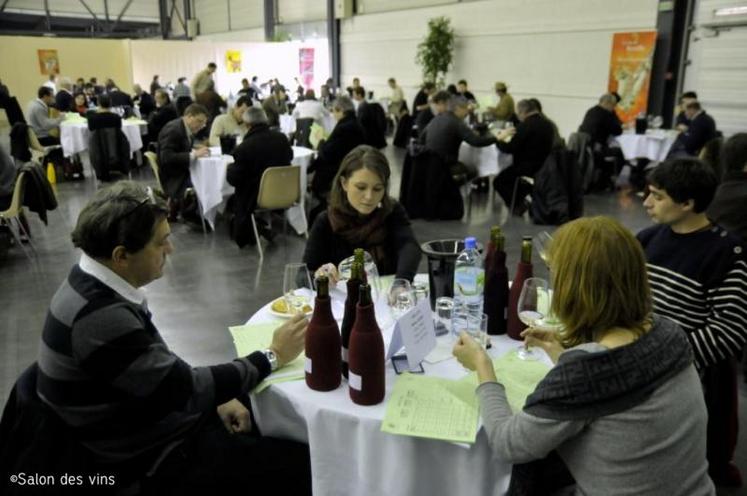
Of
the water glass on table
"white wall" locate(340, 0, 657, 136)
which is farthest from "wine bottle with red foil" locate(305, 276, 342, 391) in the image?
"white wall" locate(340, 0, 657, 136)

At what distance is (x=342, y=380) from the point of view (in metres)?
1.47

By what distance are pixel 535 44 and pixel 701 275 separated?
9.40 metres

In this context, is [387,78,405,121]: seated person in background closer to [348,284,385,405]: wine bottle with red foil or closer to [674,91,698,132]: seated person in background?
[674,91,698,132]: seated person in background

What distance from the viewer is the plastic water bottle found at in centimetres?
173

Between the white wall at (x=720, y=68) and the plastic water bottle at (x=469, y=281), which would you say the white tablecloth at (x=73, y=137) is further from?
the white wall at (x=720, y=68)

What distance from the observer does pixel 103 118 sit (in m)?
7.61

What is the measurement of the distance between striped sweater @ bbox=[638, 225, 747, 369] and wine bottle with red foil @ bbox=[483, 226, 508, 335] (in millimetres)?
586

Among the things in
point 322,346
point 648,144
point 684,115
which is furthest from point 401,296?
point 684,115

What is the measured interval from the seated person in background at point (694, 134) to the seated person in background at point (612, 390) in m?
6.13

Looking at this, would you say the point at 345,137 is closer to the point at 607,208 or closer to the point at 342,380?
the point at 607,208

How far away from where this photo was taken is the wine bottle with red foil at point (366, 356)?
132 centimetres

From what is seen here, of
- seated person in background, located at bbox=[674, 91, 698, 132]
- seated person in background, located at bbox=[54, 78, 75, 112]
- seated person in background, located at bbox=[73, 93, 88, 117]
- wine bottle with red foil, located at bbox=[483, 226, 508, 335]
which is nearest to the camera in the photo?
wine bottle with red foil, located at bbox=[483, 226, 508, 335]

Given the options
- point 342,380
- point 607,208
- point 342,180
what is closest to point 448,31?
point 607,208

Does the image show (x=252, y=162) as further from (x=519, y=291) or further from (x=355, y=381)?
(x=355, y=381)
